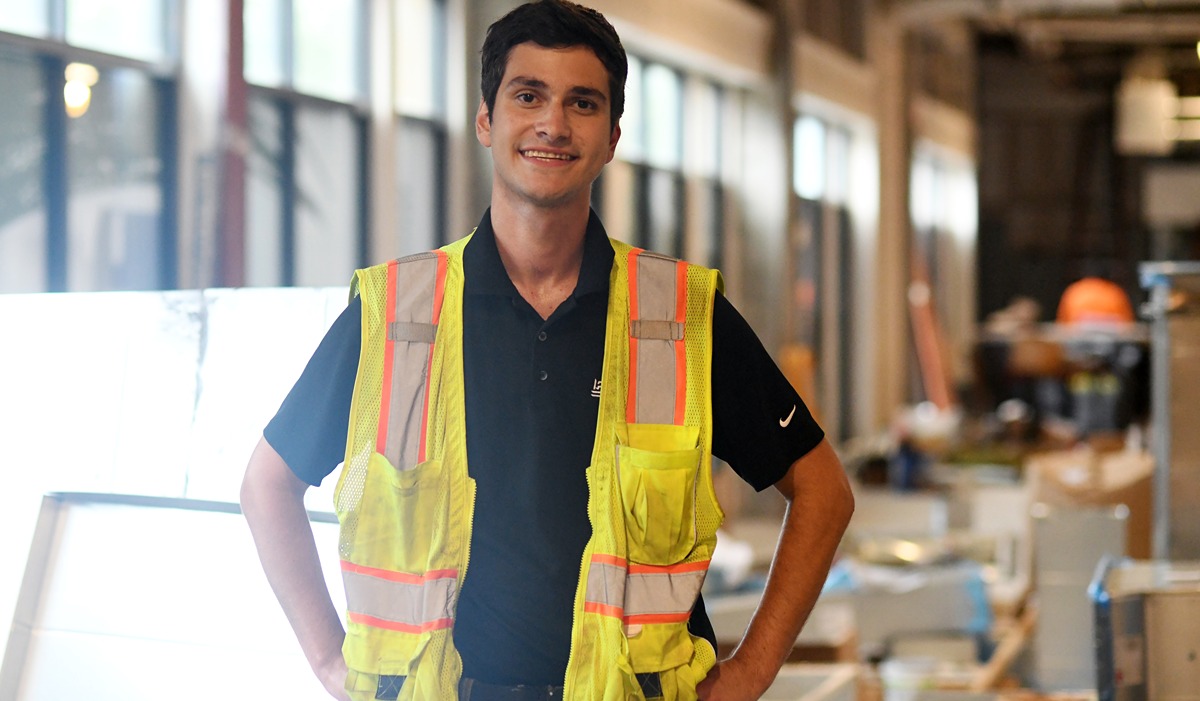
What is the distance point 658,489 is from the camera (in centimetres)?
142

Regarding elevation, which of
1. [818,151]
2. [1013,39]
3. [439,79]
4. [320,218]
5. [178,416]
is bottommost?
[178,416]

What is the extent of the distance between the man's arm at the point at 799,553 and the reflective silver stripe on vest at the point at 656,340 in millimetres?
181

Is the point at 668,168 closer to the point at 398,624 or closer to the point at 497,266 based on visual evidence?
the point at 497,266

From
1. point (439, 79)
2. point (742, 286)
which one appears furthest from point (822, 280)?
point (439, 79)

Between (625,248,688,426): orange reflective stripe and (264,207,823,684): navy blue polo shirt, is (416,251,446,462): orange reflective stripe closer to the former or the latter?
(264,207,823,684): navy blue polo shirt

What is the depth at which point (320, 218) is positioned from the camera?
562 centimetres

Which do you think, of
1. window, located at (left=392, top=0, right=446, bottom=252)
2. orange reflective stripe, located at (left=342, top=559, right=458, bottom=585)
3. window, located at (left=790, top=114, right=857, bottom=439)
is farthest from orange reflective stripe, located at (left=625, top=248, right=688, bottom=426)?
window, located at (left=790, top=114, right=857, bottom=439)

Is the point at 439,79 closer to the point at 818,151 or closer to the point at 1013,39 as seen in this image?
the point at 818,151

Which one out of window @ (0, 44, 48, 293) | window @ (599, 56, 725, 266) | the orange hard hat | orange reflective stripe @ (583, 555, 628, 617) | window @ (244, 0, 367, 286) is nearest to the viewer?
orange reflective stripe @ (583, 555, 628, 617)

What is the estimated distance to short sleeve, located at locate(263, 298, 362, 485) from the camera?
1459mm

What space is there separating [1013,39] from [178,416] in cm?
1746

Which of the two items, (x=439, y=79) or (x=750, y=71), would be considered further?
(x=750, y=71)

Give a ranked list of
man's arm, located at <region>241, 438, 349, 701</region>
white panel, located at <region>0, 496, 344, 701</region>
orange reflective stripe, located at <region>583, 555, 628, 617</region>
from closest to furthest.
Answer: orange reflective stripe, located at <region>583, 555, 628, 617</region>, man's arm, located at <region>241, 438, 349, 701</region>, white panel, located at <region>0, 496, 344, 701</region>

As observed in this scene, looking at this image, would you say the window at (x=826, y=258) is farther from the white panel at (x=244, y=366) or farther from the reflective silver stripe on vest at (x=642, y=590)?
the reflective silver stripe on vest at (x=642, y=590)
